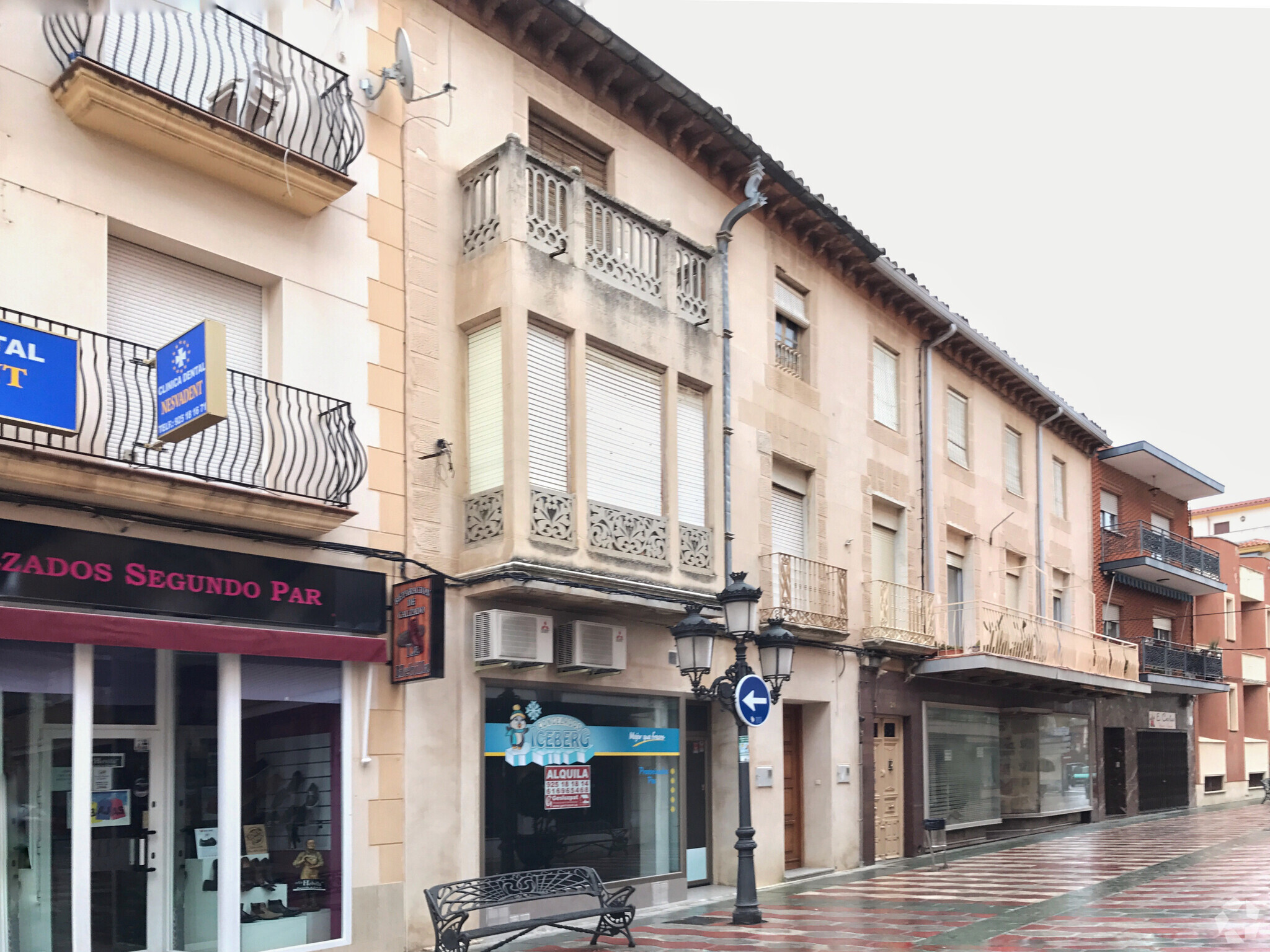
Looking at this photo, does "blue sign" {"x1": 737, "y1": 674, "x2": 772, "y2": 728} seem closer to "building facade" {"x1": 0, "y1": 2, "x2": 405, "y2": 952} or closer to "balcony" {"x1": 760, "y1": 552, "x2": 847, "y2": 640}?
"building facade" {"x1": 0, "y1": 2, "x2": 405, "y2": 952}

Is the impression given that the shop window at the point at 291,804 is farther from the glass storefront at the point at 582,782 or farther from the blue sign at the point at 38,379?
the blue sign at the point at 38,379

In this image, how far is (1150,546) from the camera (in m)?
30.1

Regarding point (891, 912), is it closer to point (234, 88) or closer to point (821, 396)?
point (821, 396)

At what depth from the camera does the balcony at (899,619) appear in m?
18.4

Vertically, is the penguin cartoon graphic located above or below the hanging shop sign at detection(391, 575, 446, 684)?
below

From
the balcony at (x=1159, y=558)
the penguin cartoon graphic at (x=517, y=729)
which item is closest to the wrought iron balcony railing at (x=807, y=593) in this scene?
the penguin cartoon graphic at (x=517, y=729)

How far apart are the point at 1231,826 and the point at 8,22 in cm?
2466

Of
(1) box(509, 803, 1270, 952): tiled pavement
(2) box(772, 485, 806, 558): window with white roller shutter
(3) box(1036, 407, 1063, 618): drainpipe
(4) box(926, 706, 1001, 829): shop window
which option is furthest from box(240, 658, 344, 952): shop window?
(3) box(1036, 407, 1063, 618): drainpipe

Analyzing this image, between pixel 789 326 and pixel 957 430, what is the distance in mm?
5990

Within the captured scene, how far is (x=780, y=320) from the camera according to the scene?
17594 millimetres

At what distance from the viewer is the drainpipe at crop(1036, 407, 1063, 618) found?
82.5ft

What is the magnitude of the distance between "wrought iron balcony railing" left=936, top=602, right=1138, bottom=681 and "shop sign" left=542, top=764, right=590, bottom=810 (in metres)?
8.95

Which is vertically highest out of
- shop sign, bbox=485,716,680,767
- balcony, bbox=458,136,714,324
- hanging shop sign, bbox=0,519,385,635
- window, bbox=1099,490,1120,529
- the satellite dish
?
the satellite dish

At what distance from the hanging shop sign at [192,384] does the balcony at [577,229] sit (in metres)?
4.01
